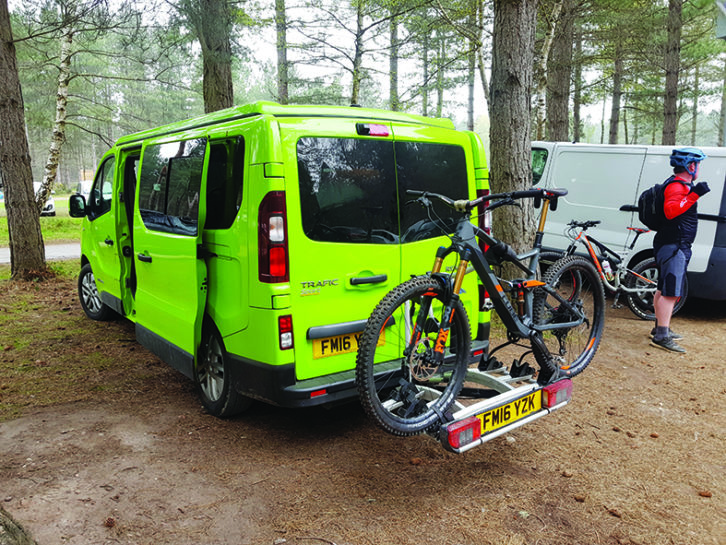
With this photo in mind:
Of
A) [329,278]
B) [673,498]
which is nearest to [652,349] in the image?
[673,498]

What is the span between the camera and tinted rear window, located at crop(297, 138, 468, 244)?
3.46 m

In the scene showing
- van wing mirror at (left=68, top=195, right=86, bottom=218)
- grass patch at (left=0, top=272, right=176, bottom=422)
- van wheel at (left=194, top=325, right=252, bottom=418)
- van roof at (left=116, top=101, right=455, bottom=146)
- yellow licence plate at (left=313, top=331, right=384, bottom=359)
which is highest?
van roof at (left=116, top=101, right=455, bottom=146)

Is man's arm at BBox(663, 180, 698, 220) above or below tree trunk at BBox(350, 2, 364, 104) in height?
below

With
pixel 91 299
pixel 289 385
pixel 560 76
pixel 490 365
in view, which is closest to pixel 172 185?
pixel 289 385

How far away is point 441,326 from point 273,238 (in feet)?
3.70

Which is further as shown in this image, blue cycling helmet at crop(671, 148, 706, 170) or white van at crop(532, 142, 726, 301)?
white van at crop(532, 142, 726, 301)

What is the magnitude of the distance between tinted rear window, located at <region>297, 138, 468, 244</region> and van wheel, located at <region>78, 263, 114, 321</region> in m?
4.61

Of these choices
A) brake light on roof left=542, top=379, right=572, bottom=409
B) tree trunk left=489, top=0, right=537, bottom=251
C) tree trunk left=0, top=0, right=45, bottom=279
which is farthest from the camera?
tree trunk left=0, top=0, right=45, bottom=279

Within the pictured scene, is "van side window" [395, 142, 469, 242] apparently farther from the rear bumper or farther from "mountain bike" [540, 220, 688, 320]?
"mountain bike" [540, 220, 688, 320]

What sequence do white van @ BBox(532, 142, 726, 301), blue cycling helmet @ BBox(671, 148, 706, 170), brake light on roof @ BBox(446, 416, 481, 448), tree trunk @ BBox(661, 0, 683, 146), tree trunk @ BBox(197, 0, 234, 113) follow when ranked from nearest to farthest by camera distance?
brake light on roof @ BBox(446, 416, 481, 448), blue cycling helmet @ BBox(671, 148, 706, 170), white van @ BBox(532, 142, 726, 301), tree trunk @ BBox(197, 0, 234, 113), tree trunk @ BBox(661, 0, 683, 146)

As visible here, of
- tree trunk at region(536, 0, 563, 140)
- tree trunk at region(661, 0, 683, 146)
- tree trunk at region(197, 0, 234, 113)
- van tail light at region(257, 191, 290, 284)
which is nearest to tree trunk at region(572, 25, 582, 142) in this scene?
tree trunk at region(661, 0, 683, 146)

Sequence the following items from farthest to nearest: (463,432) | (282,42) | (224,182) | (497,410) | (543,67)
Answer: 1. (282,42)
2. (543,67)
3. (224,182)
4. (497,410)
5. (463,432)

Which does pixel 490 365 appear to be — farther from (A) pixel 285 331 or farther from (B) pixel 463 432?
(A) pixel 285 331

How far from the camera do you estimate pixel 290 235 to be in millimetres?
3350
